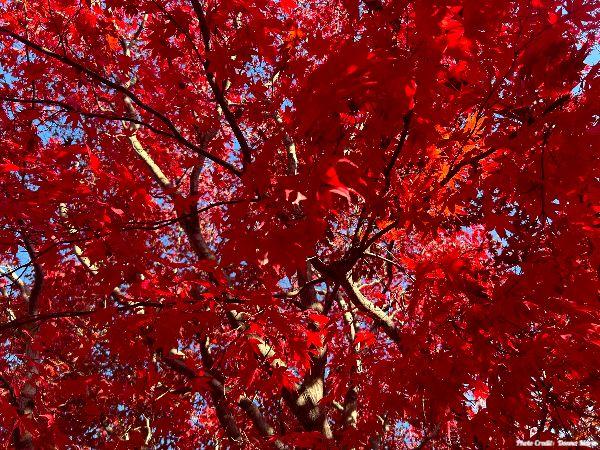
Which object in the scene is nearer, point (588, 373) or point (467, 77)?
point (467, 77)

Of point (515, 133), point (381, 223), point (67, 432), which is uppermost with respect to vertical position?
point (381, 223)

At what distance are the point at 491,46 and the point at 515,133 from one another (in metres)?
0.58

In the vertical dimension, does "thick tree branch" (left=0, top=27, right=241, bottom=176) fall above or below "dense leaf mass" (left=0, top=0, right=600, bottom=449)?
above

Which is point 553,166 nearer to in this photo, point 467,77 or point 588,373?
point 467,77

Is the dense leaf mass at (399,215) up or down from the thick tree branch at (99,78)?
down

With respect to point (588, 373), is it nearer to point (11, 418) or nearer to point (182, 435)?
point (11, 418)

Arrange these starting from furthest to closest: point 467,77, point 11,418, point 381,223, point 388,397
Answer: point 11,418 < point 381,223 < point 388,397 < point 467,77

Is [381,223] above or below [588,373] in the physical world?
above

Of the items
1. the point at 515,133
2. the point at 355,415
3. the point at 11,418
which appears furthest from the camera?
the point at 355,415

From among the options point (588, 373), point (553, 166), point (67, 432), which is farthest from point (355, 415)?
point (67, 432)

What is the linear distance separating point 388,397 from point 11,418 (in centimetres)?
403

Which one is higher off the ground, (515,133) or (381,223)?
(381,223)

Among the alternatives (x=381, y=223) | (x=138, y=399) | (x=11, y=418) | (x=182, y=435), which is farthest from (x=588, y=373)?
(x=182, y=435)

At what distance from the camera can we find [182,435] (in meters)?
10.5
